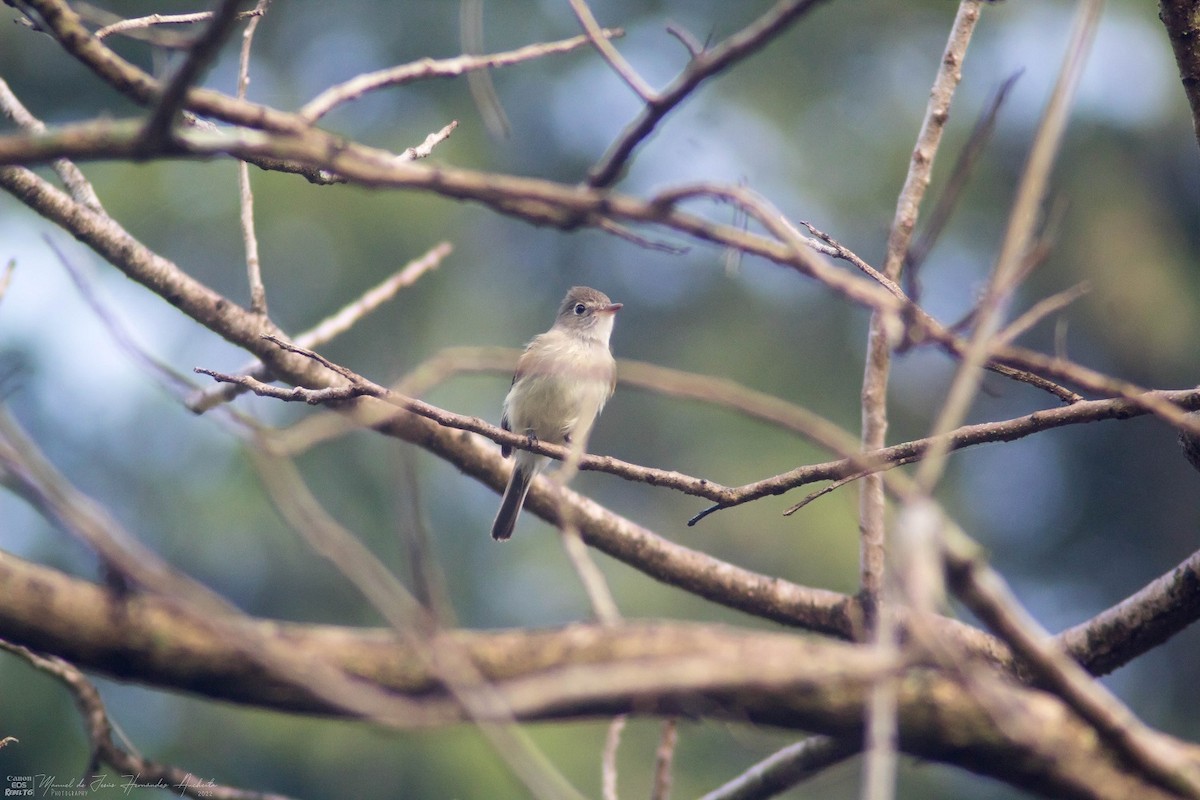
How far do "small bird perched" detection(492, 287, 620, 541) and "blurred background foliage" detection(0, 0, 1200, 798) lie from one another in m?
7.51

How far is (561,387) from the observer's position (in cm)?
713

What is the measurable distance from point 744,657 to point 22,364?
1.70 meters

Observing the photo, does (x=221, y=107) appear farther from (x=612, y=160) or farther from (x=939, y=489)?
(x=939, y=489)

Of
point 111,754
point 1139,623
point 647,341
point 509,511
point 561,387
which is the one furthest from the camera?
point 647,341


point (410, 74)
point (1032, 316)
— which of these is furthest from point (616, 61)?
point (1032, 316)

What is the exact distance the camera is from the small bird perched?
684 cm

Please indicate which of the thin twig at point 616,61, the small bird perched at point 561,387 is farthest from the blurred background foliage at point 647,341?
the thin twig at point 616,61

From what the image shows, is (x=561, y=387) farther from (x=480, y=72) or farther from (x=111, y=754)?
(x=111, y=754)

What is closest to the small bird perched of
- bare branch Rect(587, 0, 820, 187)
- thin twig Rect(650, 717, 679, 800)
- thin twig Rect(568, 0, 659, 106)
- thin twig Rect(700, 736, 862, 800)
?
thin twig Rect(700, 736, 862, 800)

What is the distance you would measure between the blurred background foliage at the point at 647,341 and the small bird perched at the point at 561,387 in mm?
7506

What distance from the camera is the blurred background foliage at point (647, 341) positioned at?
659 inches

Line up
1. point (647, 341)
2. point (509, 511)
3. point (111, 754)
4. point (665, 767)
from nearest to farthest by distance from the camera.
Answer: point (111, 754)
point (665, 767)
point (509, 511)
point (647, 341)

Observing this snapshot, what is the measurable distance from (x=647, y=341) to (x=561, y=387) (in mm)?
16273

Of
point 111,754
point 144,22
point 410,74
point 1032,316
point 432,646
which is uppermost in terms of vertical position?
point 144,22
